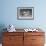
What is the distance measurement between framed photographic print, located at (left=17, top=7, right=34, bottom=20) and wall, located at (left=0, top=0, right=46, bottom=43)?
100 mm

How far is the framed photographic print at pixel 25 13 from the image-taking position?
409 cm

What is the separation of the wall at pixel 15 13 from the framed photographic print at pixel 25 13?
0.33 ft

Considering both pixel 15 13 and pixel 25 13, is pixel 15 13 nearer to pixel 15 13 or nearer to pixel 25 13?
pixel 15 13

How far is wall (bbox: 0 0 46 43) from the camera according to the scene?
409cm

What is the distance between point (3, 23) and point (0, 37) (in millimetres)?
480

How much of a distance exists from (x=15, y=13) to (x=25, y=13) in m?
0.33

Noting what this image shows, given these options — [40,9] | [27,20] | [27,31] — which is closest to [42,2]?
[40,9]

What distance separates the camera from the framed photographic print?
4.09m

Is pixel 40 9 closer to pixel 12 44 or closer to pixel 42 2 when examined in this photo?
pixel 42 2

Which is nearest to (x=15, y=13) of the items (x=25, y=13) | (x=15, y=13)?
(x=15, y=13)

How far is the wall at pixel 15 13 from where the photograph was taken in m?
4.09

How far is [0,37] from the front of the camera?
396cm

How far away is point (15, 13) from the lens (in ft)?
13.5

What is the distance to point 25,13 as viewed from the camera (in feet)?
13.5
